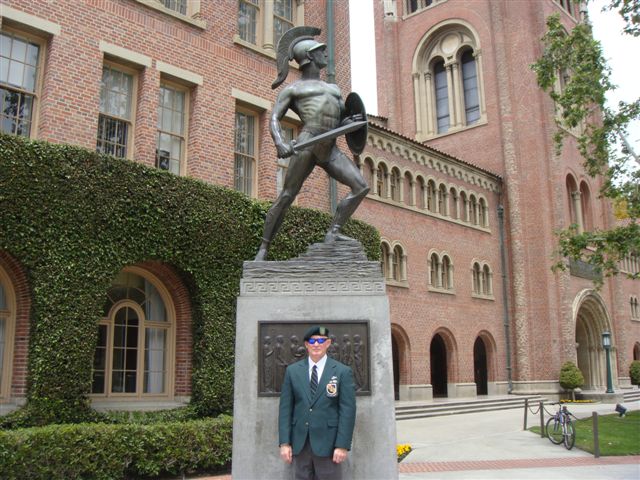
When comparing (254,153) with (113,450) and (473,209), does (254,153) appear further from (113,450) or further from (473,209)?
(473,209)

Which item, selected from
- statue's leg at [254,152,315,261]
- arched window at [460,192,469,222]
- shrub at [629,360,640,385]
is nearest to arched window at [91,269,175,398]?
statue's leg at [254,152,315,261]

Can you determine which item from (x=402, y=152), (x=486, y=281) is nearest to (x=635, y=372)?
(x=486, y=281)

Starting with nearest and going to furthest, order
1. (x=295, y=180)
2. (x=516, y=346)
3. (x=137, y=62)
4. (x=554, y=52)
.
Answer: (x=295, y=180)
(x=137, y=62)
(x=554, y=52)
(x=516, y=346)

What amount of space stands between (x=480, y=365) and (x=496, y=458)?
21874 millimetres

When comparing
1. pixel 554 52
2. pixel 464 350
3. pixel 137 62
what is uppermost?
pixel 554 52

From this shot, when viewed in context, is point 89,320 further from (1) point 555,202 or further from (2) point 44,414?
(1) point 555,202

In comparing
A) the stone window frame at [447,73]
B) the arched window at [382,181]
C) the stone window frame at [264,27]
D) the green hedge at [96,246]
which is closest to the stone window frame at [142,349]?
the green hedge at [96,246]

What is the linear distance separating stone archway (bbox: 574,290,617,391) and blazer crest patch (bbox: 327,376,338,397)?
105ft

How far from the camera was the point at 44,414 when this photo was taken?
10859mm

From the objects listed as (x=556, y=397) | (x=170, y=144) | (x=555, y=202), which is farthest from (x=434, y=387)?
(x=170, y=144)

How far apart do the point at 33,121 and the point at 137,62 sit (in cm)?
286

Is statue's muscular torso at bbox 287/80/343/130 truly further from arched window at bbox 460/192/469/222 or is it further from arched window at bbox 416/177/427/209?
arched window at bbox 460/192/469/222

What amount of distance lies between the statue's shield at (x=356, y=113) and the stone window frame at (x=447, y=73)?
95.0ft

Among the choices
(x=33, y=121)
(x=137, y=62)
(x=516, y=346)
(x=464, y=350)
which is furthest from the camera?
(x=516, y=346)
